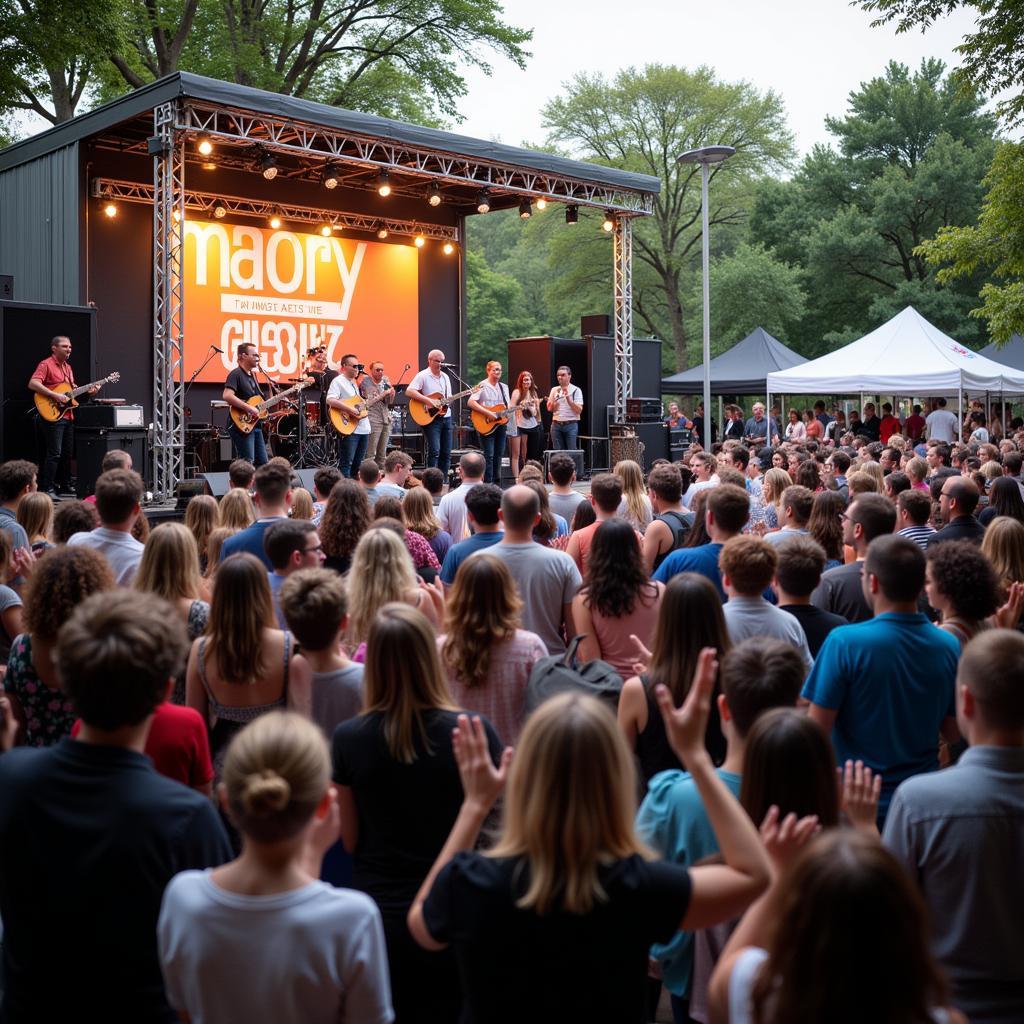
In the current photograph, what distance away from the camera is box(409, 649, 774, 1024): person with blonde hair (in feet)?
5.62

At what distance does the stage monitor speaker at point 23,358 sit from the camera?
12047mm

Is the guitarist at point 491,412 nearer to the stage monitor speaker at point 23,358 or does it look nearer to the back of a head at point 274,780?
the stage monitor speaker at point 23,358

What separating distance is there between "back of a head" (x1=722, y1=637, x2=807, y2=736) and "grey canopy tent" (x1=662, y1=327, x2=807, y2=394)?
21728mm

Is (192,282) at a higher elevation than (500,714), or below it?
higher

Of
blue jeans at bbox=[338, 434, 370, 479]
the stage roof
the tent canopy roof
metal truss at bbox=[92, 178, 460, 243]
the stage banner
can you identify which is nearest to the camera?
the stage roof

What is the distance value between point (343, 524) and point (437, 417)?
8.73m

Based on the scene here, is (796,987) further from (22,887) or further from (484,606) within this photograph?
(484,606)

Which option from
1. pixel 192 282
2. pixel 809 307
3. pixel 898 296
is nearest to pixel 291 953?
pixel 192 282

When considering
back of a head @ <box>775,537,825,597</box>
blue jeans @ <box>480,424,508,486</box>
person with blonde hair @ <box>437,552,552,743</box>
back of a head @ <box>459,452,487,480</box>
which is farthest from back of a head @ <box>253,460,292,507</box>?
blue jeans @ <box>480,424,508,486</box>

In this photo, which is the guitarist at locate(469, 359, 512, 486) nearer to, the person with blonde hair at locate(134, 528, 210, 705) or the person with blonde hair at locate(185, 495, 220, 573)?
the person with blonde hair at locate(185, 495, 220, 573)

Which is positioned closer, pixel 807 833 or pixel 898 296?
pixel 807 833

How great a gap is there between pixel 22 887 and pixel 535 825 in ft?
3.18

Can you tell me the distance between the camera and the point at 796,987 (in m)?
1.33

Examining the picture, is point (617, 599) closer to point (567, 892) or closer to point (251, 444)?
point (567, 892)
